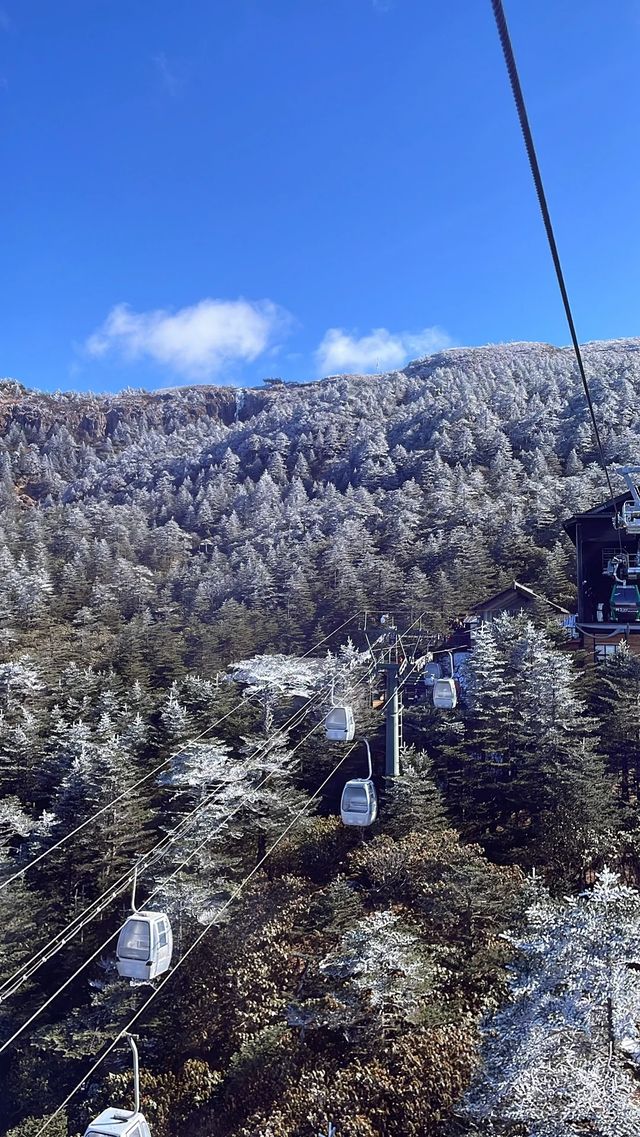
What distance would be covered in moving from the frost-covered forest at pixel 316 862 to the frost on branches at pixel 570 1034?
0.04 m

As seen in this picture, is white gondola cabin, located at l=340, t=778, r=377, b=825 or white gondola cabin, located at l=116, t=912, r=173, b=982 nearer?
white gondola cabin, located at l=116, t=912, r=173, b=982

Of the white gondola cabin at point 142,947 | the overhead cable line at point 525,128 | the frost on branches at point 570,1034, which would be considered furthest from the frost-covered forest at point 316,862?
the overhead cable line at point 525,128

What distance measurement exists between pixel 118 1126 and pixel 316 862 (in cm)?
929

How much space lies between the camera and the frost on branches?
848 cm

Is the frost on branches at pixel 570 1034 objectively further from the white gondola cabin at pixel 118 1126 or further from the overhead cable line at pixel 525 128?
the overhead cable line at pixel 525 128

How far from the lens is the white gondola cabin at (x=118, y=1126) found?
841 centimetres

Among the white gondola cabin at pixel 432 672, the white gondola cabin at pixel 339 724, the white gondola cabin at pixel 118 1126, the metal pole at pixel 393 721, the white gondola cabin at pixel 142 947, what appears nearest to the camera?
the white gondola cabin at pixel 118 1126

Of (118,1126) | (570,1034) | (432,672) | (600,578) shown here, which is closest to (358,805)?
(570,1034)

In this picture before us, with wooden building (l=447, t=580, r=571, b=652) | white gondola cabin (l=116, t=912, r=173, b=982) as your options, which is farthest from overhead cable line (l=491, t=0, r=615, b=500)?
wooden building (l=447, t=580, r=571, b=652)

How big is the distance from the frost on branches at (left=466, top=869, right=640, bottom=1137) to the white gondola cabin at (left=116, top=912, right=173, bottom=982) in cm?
447

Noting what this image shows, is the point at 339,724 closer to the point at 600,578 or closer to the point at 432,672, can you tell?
the point at 432,672

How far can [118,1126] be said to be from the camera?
8.52m

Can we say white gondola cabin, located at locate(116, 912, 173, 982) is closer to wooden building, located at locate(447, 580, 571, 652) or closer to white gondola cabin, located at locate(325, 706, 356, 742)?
white gondola cabin, located at locate(325, 706, 356, 742)

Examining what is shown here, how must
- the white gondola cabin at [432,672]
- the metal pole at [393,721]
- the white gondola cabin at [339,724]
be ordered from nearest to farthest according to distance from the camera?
the metal pole at [393,721]
the white gondola cabin at [339,724]
the white gondola cabin at [432,672]
